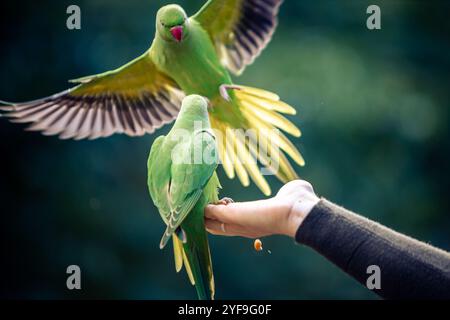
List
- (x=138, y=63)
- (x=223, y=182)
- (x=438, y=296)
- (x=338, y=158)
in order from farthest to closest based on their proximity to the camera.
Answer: (x=338, y=158) < (x=223, y=182) < (x=138, y=63) < (x=438, y=296)

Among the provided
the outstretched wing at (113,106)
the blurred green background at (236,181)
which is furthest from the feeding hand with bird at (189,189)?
the blurred green background at (236,181)

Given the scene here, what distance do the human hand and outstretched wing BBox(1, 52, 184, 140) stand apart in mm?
978

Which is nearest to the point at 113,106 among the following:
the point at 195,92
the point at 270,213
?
the point at 195,92

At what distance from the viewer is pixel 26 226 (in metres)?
4.62

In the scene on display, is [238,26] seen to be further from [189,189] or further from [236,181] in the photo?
[236,181]

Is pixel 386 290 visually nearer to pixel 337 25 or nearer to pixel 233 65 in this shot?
pixel 233 65

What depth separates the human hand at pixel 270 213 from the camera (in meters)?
1.39

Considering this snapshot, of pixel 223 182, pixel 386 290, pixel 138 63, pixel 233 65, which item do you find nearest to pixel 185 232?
pixel 386 290

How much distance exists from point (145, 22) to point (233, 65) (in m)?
1.77

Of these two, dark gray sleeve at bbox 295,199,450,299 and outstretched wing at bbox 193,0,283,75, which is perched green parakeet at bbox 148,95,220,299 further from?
outstretched wing at bbox 193,0,283,75

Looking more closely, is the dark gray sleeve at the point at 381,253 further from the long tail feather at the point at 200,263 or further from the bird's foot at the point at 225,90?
the bird's foot at the point at 225,90

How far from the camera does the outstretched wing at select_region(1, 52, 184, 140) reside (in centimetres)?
249

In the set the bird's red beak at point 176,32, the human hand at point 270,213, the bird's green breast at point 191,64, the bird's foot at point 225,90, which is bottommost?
the human hand at point 270,213

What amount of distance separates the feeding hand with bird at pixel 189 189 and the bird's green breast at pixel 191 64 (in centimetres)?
64
